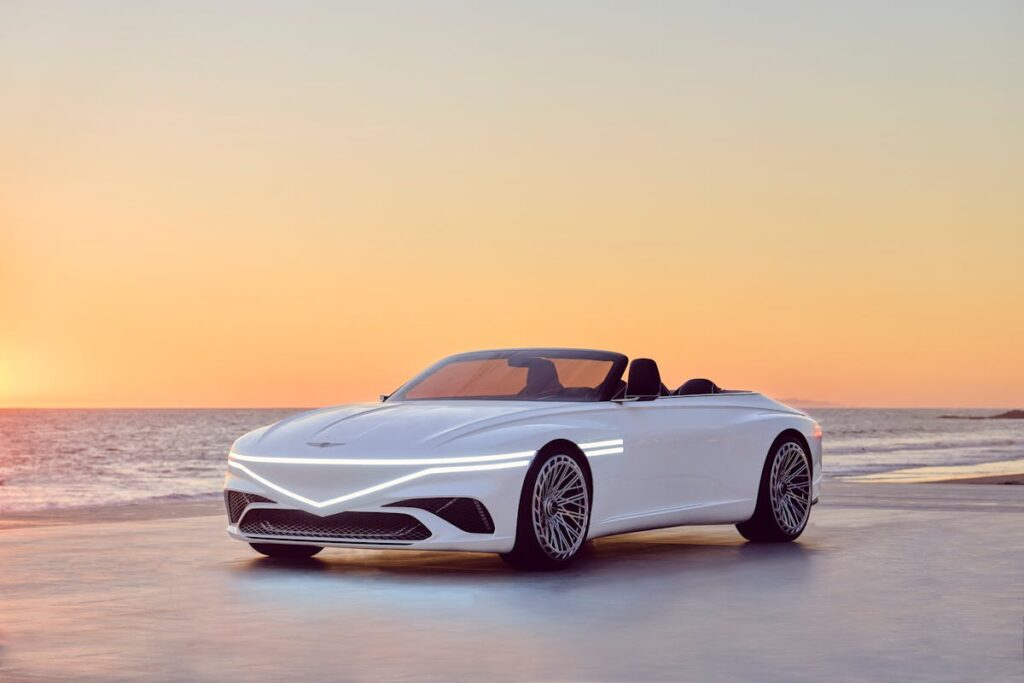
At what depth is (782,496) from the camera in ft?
40.2

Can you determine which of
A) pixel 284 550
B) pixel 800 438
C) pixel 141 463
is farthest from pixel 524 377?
pixel 141 463

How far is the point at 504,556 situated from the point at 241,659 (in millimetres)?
3649

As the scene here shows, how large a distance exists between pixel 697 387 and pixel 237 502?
150 inches

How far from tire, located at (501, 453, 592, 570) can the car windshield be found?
3.10ft

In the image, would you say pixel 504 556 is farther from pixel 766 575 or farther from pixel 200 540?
pixel 200 540

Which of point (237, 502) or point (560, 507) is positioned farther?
point (237, 502)

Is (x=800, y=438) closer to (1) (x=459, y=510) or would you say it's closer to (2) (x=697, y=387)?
(2) (x=697, y=387)

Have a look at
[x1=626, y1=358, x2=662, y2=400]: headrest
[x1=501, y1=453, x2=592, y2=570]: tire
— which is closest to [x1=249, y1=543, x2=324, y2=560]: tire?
[x1=501, y1=453, x2=592, y2=570]: tire

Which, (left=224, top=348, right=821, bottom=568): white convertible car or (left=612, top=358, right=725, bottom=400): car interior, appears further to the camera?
(left=612, top=358, right=725, bottom=400): car interior

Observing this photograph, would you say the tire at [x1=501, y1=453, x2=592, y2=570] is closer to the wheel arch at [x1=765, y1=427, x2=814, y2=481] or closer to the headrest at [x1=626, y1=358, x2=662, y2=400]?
the headrest at [x1=626, y1=358, x2=662, y2=400]

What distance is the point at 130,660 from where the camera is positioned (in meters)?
6.19

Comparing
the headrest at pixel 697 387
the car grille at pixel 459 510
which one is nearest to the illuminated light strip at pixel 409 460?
the car grille at pixel 459 510

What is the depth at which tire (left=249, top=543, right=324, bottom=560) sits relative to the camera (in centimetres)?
1046

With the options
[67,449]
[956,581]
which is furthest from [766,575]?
[67,449]
